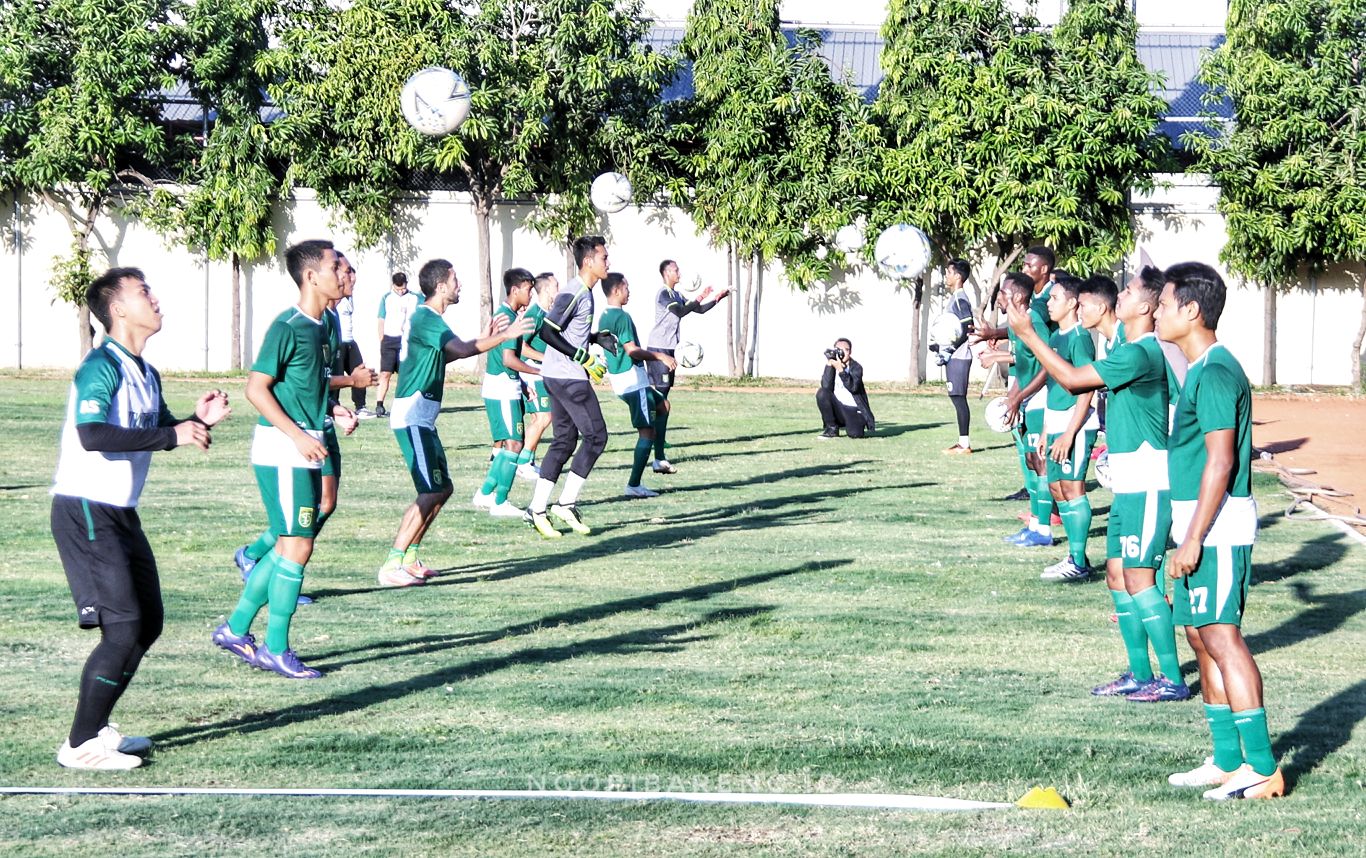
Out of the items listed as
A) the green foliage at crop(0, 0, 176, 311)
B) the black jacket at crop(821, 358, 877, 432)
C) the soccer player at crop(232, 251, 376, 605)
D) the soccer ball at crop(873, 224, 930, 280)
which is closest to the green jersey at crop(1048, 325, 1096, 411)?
the soccer player at crop(232, 251, 376, 605)

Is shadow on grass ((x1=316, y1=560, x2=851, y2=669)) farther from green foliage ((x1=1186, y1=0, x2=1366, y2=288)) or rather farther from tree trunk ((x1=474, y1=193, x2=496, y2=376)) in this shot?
tree trunk ((x1=474, y1=193, x2=496, y2=376))

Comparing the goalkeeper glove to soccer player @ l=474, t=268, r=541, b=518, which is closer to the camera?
the goalkeeper glove

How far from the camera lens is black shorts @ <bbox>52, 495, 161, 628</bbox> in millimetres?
6230

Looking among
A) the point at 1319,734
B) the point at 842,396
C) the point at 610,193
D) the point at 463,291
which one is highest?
the point at 610,193

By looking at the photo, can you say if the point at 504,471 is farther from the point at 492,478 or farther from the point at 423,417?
the point at 423,417

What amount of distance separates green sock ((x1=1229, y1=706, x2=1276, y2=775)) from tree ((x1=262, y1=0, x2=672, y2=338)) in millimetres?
25769

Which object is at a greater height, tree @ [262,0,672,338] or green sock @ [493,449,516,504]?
tree @ [262,0,672,338]

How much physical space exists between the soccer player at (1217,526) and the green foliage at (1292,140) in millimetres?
24537

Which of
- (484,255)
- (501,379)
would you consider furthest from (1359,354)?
(501,379)

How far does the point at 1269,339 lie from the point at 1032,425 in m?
21.0

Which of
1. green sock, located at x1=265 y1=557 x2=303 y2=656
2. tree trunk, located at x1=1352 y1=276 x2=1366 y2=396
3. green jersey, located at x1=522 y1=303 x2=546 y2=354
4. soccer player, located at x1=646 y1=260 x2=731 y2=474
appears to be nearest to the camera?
green sock, located at x1=265 y1=557 x2=303 y2=656

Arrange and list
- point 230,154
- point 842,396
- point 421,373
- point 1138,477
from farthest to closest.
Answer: point 230,154
point 842,396
point 421,373
point 1138,477

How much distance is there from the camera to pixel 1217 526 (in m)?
6.04

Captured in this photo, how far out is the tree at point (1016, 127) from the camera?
2958 cm
